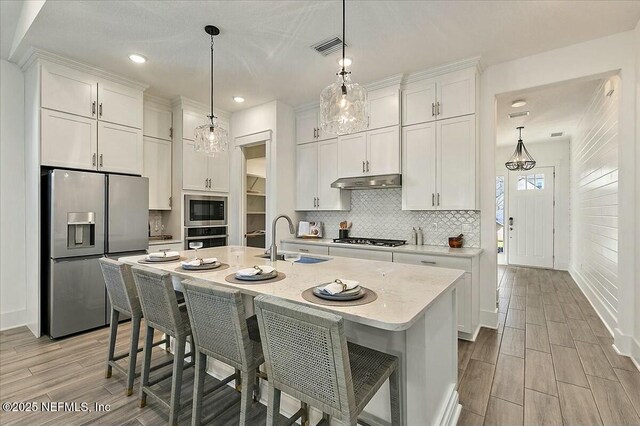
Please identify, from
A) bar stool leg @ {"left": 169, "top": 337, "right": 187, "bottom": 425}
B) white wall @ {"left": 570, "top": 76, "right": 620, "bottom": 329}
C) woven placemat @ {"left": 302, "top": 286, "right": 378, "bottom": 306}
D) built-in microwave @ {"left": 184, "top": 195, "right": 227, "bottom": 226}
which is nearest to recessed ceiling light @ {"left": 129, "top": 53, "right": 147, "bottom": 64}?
built-in microwave @ {"left": 184, "top": 195, "right": 227, "bottom": 226}

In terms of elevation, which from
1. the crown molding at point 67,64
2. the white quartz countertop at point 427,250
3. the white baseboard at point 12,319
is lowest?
the white baseboard at point 12,319

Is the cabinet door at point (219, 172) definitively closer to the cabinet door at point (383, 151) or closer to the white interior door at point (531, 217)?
the cabinet door at point (383, 151)

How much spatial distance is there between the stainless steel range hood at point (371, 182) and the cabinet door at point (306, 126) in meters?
0.91

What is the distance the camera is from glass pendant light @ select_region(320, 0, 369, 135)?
212 cm

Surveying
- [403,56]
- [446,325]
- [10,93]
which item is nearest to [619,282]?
[446,325]

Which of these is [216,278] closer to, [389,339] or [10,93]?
[389,339]

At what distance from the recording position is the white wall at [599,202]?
10.6 feet

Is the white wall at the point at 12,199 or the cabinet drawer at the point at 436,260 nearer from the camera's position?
the cabinet drawer at the point at 436,260

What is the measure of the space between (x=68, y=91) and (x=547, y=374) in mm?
5205

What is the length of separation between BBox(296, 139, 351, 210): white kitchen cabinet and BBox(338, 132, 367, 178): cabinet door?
0.09 meters

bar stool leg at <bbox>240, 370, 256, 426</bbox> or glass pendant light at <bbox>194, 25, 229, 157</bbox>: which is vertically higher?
glass pendant light at <bbox>194, 25, 229, 157</bbox>

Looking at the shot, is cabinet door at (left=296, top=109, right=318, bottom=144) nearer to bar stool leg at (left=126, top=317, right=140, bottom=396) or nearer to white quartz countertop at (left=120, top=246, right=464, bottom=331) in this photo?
white quartz countertop at (left=120, top=246, right=464, bottom=331)

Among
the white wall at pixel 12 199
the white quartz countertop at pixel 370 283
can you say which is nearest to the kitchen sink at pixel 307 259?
the white quartz countertop at pixel 370 283

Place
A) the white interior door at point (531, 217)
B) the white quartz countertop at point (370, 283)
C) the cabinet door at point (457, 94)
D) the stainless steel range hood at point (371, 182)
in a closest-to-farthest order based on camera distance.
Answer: the white quartz countertop at point (370, 283)
the cabinet door at point (457, 94)
the stainless steel range hood at point (371, 182)
the white interior door at point (531, 217)
